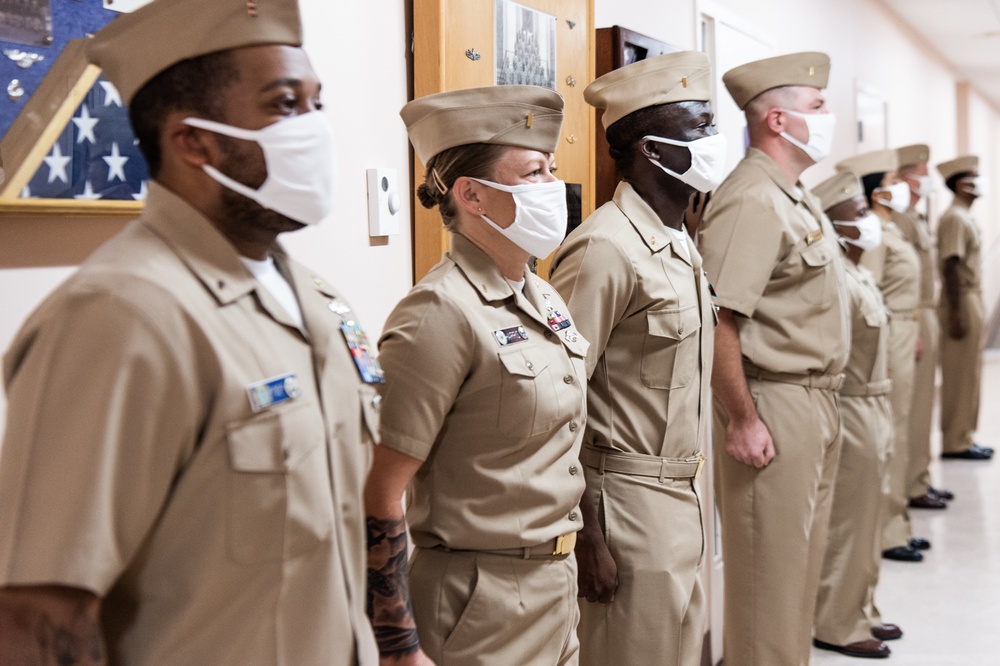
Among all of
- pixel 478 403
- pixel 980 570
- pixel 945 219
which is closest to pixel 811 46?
pixel 945 219

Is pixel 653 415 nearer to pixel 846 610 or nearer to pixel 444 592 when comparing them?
pixel 444 592

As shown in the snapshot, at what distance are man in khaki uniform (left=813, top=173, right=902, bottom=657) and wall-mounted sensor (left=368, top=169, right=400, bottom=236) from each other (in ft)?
7.29

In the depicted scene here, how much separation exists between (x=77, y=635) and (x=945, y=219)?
6.57 m

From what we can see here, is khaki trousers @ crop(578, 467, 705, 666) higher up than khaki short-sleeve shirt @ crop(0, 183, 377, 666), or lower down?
lower down

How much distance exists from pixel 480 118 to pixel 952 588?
3.63 meters

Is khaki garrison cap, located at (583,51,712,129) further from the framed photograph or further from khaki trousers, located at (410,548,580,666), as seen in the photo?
khaki trousers, located at (410,548,580,666)

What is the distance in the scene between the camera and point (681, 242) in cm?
237

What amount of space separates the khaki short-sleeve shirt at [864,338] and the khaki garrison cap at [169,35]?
9.83 ft

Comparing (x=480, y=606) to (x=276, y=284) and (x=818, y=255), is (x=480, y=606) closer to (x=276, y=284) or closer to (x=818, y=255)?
(x=276, y=284)

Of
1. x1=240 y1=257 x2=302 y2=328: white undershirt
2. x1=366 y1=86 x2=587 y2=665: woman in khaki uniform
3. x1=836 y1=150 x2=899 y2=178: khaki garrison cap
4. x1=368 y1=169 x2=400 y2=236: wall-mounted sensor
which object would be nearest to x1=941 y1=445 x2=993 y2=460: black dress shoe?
x1=836 y1=150 x2=899 y2=178: khaki garrison cap

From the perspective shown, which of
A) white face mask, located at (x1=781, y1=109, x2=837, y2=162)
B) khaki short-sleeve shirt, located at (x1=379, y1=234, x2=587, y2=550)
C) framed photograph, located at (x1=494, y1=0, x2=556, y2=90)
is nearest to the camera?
khaki short-sleeve shirt, located at (x1=379, y1=234, x2=587, y2=550)

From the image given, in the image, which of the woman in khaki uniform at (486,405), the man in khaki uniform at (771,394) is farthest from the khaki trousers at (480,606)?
the man in khaki uniform at (771,394)

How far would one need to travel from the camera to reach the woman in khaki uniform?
1.63 meters

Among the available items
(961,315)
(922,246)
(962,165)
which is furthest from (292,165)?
(962,165)
